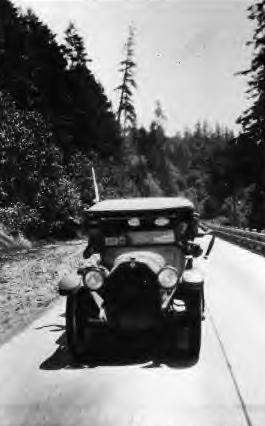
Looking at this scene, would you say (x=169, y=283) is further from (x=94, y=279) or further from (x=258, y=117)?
(x=258, y=117)

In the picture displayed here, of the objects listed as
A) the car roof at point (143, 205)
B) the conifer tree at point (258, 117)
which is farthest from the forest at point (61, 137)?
the car roof at point (143, 205)

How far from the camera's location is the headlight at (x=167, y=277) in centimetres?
698

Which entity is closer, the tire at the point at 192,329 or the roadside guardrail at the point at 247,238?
the tire at the point at 192,329

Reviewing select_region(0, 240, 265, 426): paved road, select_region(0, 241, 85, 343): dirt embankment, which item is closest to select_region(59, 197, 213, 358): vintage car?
select_region(0, 240, 265, 426): paved road

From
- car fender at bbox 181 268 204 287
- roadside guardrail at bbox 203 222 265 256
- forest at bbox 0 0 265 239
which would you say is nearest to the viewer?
car fender at bbox 181 268 204 287

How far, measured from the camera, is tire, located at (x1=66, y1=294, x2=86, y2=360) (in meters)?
7.05

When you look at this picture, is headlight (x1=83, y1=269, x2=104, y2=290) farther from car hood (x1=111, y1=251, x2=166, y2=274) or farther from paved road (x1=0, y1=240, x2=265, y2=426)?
paved road (x1=0, y1=240, x2=265, y2=426)

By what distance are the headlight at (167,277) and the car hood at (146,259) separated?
95mm

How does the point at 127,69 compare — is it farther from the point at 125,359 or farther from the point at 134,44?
the point at 125,359

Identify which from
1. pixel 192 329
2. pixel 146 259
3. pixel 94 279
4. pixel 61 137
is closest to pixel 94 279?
pixel 94 279

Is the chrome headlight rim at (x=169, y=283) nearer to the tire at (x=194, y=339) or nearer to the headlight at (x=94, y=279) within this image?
the tire at (x=194, y=339)

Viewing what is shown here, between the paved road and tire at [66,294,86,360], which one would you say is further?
tire at [66,294,86,360]

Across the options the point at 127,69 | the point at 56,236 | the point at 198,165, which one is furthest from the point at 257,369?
the point at 198,165

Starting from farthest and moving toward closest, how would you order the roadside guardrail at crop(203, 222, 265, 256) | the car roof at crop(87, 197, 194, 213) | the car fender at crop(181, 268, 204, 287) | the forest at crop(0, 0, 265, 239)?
the forest at crop(0, 0, 265, 239), the roadside guardrail at crop(203, 222, 265, 256), the car roof at crop(87, 197, 194, 213), the car fender at crop(181, 268, 204, 287)
